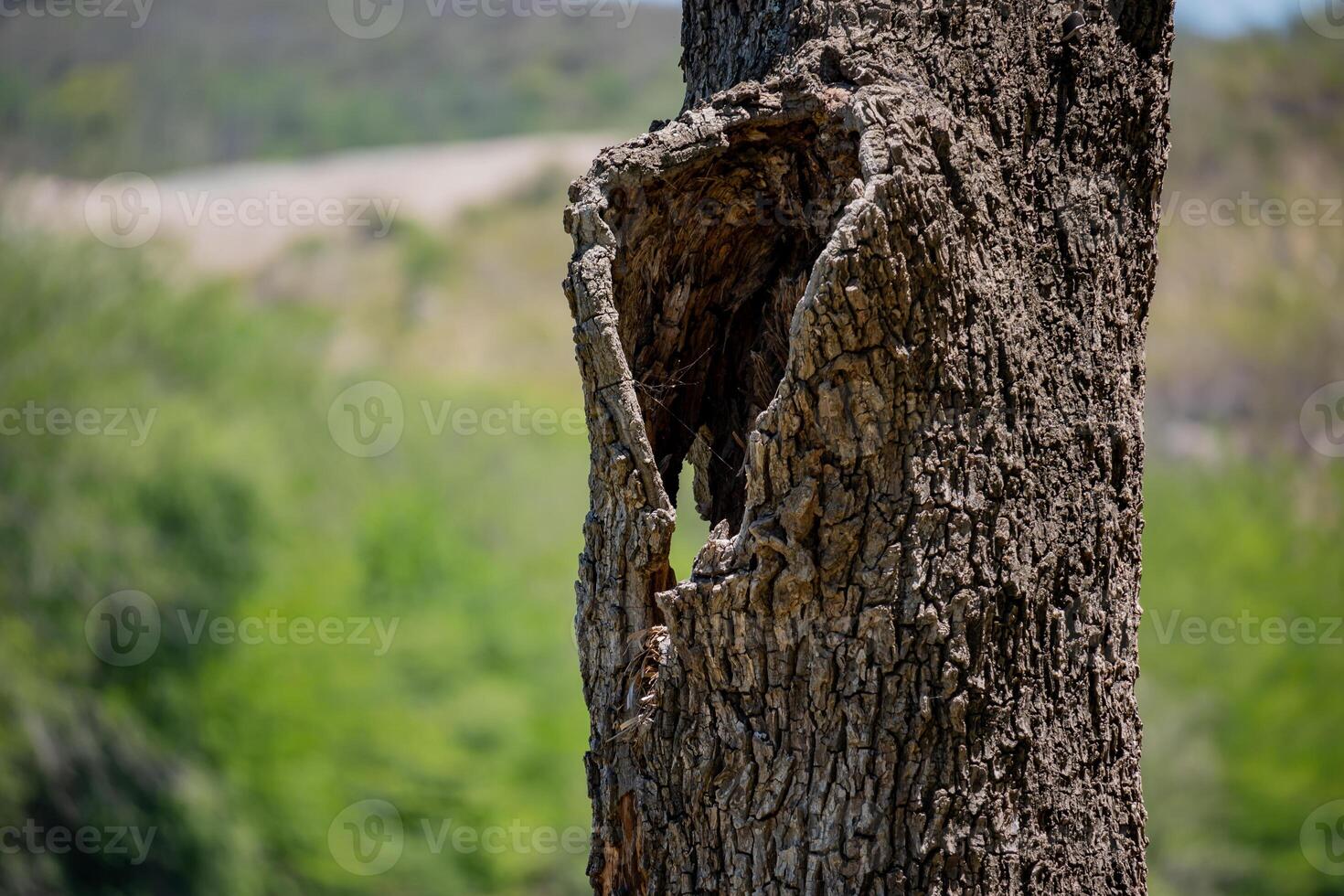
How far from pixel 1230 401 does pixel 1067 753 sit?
101 feet

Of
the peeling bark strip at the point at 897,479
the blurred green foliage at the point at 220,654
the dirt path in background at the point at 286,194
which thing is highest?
the dirt path in background at the point at 286,194

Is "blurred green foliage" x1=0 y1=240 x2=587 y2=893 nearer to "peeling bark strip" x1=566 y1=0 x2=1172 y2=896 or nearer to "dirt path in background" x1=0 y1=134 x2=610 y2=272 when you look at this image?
"dirt path in background" x1=0 y1=134 x2=610 y2=272

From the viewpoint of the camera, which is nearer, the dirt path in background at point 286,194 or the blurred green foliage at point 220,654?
the blurred green foliage at point 220,654

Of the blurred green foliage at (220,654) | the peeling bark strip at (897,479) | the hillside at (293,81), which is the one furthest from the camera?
the hillside at (293,81)

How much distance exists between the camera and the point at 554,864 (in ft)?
60.5

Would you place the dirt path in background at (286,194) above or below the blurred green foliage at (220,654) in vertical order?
above

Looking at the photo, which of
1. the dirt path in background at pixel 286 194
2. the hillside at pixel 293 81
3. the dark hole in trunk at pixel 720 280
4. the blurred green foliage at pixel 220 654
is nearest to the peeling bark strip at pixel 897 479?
the dark hole in trunk at pixel 720 280

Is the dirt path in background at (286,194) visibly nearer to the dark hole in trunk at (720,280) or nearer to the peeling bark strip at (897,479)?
the dark hole in trunk at (720,280)

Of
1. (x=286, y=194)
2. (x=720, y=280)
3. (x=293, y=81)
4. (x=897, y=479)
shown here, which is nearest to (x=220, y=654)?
(x=720, y=280)

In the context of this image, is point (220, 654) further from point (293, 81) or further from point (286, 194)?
point (293, 81)

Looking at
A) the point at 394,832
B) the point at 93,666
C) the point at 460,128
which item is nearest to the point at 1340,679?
the point at 394,832

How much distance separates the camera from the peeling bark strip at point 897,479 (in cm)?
178

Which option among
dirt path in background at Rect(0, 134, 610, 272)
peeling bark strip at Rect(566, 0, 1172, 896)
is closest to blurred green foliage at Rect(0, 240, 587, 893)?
dirt path in background at Rect(0, 134, 610, 272)

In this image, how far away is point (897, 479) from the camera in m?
1.79
